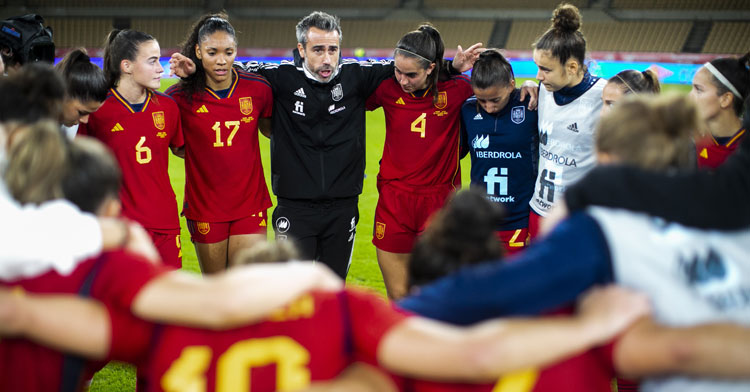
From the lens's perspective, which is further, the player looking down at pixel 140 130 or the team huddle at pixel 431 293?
the player looking down at pixel 140 130

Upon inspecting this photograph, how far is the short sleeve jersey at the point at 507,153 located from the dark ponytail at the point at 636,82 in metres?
0.83

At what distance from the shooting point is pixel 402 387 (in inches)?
77.2

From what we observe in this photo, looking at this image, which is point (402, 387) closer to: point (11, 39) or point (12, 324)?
point (12, 324)

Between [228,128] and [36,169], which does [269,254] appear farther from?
[228,128]

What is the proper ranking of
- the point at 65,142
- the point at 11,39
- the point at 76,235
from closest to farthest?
1. the point at 76,235
2. the point at 65,142
3. the point at 11,39

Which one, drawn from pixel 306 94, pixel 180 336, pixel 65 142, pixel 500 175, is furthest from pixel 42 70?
pixel 500 175

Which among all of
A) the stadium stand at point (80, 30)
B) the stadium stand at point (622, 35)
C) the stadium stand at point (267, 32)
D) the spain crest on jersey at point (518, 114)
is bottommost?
the stadium stand at point (80, 30)

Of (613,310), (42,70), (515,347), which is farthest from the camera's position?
(42,70)

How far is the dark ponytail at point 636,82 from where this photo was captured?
454 centimetres

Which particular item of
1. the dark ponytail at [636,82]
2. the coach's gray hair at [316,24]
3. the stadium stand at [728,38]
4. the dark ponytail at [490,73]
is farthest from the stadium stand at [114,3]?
the dark ponytail at [636,82]

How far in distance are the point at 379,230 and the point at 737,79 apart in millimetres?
2912

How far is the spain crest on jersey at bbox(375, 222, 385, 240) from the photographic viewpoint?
18.9 feet

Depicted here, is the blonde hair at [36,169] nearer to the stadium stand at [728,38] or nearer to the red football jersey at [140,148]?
the red football jersey at [140,148]

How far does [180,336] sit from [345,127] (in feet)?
12.3
